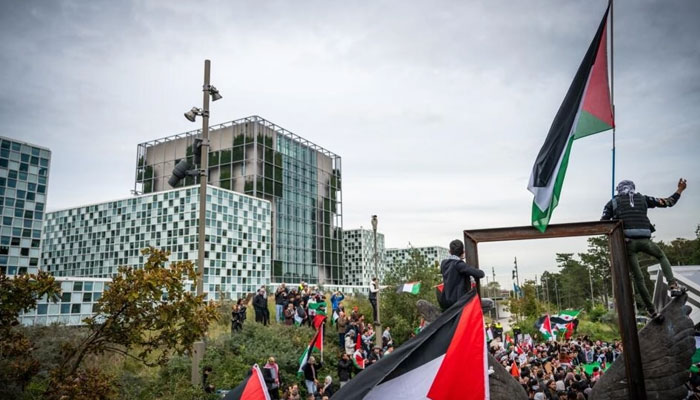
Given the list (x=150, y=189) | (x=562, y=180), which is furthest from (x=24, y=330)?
(x=150, y=189)

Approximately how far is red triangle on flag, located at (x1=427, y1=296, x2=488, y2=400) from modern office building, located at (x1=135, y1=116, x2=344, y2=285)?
5308 cm

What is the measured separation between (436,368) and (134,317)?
6.72 meters

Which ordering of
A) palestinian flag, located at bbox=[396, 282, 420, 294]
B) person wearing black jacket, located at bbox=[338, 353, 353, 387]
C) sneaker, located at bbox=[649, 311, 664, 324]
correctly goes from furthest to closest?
1. palestinian flag, located at bbox=[396, 282, 420, 294]
2. person wearing black jacket, located at bbox=[338, 353, 353, 387]
3. sneaker, located at bbox=[649, 311, 664, 324]

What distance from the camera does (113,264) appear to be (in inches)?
1674

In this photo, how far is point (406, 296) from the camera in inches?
1069

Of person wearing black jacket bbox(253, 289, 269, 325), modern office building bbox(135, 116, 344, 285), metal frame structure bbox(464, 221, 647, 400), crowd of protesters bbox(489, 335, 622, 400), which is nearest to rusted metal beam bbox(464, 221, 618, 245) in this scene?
metal frame structure bbox(464, 221, 647, 400)

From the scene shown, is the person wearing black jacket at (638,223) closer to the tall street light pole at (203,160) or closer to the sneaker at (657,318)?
the sneaker at (657,318)

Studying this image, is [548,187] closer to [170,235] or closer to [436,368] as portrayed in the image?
[436,368]

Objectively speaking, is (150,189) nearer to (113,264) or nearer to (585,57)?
(113,264)

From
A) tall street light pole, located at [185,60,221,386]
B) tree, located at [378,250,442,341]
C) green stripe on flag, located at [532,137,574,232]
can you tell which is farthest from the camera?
tree, located at [378,250,442,341]

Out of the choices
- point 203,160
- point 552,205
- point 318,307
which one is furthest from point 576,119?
point 318,307

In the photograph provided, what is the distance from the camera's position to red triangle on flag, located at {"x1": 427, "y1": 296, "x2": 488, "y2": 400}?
3986 millimetres

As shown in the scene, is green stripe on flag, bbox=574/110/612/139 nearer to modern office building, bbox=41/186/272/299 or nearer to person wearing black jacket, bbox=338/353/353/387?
person wearing black jacket, bbox=338/353/353/387

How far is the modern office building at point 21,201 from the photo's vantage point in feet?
73.9
